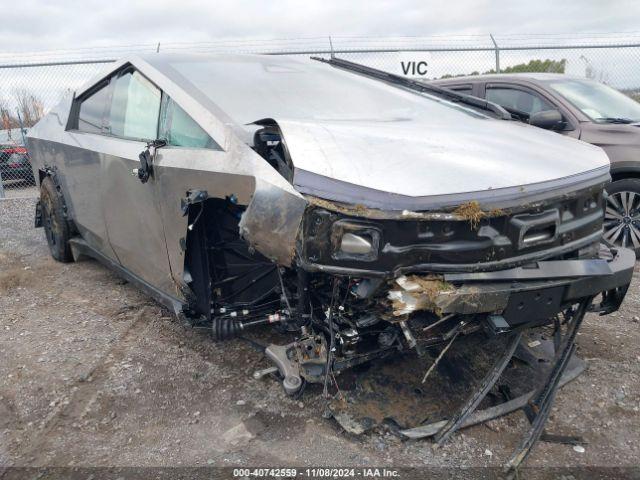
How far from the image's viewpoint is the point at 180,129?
2.73m

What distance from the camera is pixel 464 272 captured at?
2.04m

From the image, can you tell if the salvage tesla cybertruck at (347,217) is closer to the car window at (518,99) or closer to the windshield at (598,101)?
the car window at (518,99)

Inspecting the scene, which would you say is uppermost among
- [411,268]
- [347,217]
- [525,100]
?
[525,100]

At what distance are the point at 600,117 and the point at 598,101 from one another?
41cm

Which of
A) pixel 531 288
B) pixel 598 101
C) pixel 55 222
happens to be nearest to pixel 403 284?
pixel 531 288

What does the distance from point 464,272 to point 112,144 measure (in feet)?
7.88

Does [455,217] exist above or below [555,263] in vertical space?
above

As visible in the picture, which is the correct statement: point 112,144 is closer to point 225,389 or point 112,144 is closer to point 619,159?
point 225,389

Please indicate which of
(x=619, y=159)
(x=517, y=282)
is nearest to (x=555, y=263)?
(x=517, y=282)

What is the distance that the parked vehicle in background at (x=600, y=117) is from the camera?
482cm

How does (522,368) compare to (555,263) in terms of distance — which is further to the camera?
(522,368)

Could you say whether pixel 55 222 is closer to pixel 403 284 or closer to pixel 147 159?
pixel 147 159

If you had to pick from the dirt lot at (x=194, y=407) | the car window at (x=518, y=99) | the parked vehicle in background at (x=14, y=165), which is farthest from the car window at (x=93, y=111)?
the parked vehicle in background at (x=14, y=165)

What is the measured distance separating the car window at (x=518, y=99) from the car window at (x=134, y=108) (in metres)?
3.72
